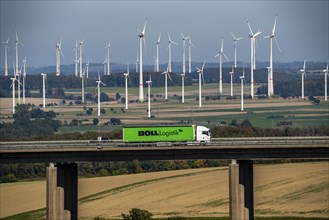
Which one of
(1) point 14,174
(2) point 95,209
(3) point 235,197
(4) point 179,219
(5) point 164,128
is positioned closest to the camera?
(3) point 235,197

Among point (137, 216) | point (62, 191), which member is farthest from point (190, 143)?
point (62, 191)

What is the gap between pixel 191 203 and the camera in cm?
13825

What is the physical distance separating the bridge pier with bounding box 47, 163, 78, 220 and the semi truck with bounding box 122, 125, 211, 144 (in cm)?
684

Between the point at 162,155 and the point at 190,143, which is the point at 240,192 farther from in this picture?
the point at 190,143

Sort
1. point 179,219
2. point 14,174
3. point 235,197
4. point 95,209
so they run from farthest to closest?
point 14,174, point 95,209, point 179,219, point 235,197

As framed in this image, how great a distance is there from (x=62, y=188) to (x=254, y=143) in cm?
1731

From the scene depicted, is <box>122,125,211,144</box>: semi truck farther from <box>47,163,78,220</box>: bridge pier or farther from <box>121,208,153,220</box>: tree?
<box>121,208,153,220</box>: tree

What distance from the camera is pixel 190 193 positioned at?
146 metres

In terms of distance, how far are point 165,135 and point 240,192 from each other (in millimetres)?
11328

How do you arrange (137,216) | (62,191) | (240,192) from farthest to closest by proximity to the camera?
(137,216), (62,191), (240,192)

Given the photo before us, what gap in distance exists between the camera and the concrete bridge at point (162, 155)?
105 meters

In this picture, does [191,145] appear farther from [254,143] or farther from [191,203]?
[191,203]

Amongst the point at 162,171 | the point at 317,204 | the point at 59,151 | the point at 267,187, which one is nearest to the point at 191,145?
the point at 59,151

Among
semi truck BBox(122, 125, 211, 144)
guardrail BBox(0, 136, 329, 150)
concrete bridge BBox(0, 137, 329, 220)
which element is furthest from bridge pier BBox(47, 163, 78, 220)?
semi truck BBox(122, 125, 211, 144)
